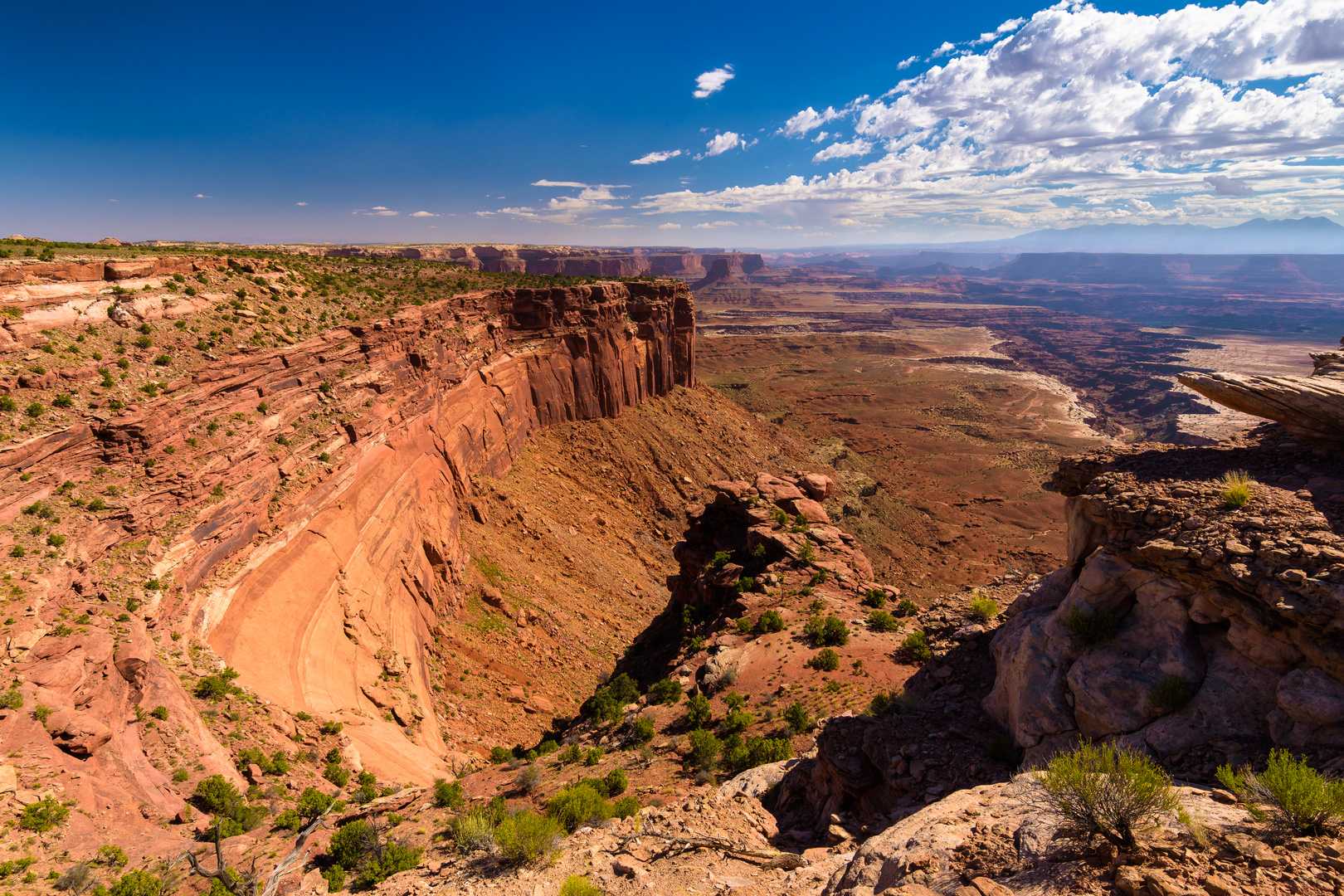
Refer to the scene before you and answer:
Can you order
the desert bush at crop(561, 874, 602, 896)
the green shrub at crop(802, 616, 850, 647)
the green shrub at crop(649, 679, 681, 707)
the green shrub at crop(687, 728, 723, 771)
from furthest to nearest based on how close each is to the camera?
the green shrub at crop(802, 616, 850, 647) < the green shrub at crop(649, 679, 681, 707) < the green shrub at crop(687, 728, 723, 771) < the desert bush at crop(561, 874, 602, 896)

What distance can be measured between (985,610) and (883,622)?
14.1 ft

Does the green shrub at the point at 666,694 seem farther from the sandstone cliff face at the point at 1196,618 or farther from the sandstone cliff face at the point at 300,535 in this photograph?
the sandstone cliff face at the point at 1196,618

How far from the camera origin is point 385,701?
1952 cm

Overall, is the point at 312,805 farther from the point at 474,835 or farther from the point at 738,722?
the point at 738,722

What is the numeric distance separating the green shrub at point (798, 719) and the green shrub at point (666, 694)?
185 inches

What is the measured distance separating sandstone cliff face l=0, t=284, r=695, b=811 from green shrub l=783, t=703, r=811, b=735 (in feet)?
38.7

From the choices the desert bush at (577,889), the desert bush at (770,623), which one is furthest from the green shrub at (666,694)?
the desert bush at (577,889)

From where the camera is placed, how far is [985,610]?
61.1ft

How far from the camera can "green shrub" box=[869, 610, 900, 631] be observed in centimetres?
2189

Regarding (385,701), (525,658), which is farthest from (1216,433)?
(385,701)

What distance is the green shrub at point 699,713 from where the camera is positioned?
59.7 ft

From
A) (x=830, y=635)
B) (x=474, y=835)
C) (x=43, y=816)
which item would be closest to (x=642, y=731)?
(x=474, y=835)

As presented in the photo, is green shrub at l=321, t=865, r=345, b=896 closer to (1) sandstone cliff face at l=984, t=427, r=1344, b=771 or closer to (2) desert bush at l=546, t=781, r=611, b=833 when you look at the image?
(2) desert bush at l=546, t=781, r=611, b=833

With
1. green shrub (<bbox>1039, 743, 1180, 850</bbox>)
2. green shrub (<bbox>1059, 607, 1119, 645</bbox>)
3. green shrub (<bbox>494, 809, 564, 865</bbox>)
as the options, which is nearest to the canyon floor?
green shrub (<bbox>494, 809, 564, 865</bbox>)
